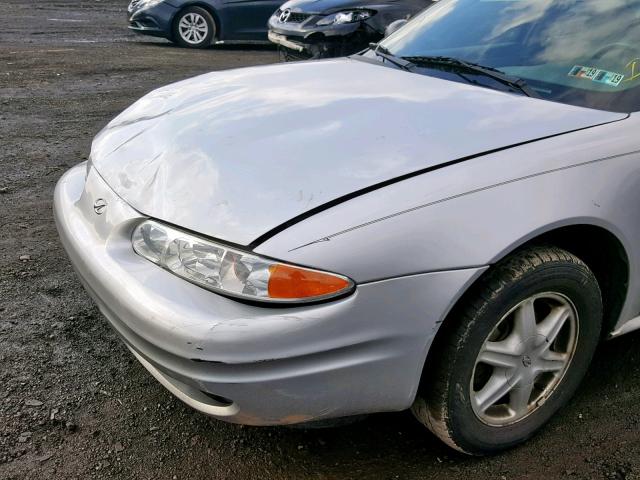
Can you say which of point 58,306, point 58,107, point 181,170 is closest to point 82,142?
point 58,107

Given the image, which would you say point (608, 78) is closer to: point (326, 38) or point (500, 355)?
point (500, 355)

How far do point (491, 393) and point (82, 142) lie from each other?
420cm

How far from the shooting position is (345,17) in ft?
22.8

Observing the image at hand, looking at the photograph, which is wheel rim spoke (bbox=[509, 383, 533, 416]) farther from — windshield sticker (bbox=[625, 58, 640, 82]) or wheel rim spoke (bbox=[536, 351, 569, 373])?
windshield sticker (bbox=[625, 58, 640, 82])

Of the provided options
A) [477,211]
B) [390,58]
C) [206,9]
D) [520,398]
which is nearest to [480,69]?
[390,58]

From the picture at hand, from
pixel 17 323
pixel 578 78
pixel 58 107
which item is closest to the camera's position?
pixel 578 78

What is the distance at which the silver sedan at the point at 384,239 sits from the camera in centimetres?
173

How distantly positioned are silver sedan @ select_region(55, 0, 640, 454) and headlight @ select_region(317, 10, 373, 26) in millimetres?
4579

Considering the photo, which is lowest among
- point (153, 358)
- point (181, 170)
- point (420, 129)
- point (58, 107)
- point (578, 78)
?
point (58, 107)

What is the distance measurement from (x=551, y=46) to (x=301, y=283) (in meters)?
1.69

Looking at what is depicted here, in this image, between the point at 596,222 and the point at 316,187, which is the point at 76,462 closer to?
the point at 316,187

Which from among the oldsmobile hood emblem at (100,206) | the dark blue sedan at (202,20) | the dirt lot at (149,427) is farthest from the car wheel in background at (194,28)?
the oldsmobile hood emblem at (100,206)

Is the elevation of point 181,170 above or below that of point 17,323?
above

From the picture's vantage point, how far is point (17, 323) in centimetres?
282
